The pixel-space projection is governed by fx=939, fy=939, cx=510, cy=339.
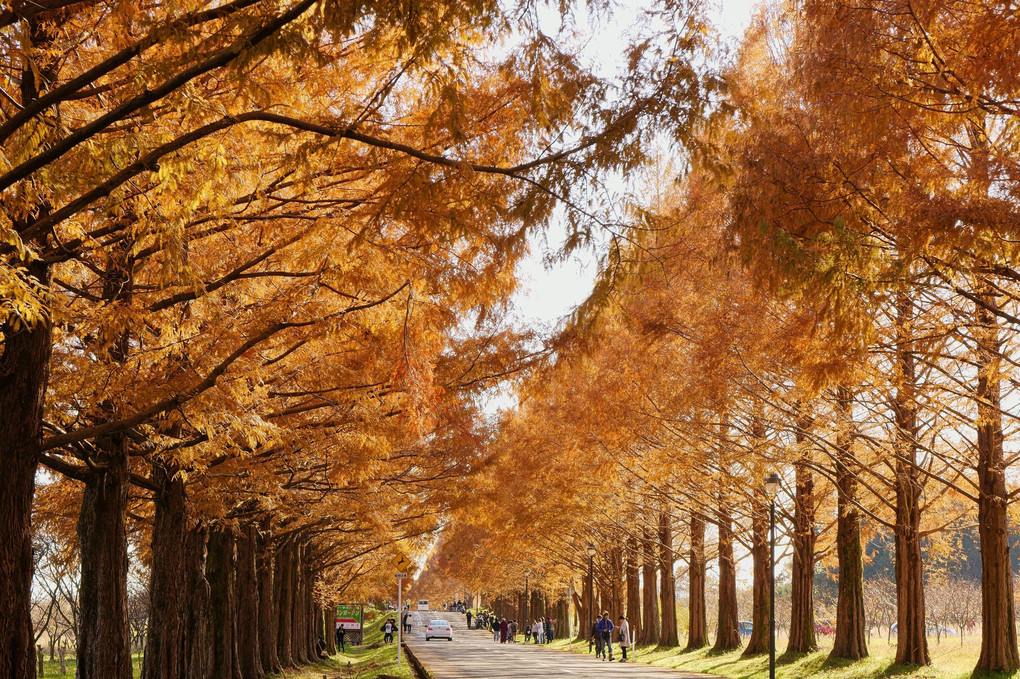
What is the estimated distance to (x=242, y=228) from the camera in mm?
10430

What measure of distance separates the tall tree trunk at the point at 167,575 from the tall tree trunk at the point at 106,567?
1875mm

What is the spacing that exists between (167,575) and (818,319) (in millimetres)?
10460

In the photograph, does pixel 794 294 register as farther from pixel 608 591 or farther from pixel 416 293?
pixel 608 591

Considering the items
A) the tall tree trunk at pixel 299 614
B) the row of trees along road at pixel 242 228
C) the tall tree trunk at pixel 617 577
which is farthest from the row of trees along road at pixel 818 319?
the tall tree trunk at pixel 617 577

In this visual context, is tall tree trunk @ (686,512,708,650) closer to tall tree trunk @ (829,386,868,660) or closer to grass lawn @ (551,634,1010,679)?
grass lawn @ (551,634,1010,679)

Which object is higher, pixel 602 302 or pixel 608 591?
pixel 602 302

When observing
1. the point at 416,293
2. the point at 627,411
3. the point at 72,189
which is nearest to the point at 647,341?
the point at 627,411

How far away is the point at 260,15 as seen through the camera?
5.44 metres

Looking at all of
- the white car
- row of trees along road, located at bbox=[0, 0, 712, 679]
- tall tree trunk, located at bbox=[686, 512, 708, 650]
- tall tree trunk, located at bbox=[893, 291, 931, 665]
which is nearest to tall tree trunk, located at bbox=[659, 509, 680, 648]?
tall tree trunk, located at bbox=[686, 512, 708, 650]

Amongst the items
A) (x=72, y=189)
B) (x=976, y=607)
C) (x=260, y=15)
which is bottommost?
(x=976, y=607)

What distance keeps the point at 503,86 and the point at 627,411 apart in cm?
1239

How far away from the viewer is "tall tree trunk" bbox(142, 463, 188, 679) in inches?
555

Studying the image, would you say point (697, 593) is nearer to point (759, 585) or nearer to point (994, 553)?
point (759, 585)

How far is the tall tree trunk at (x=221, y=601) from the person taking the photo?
2062cm
